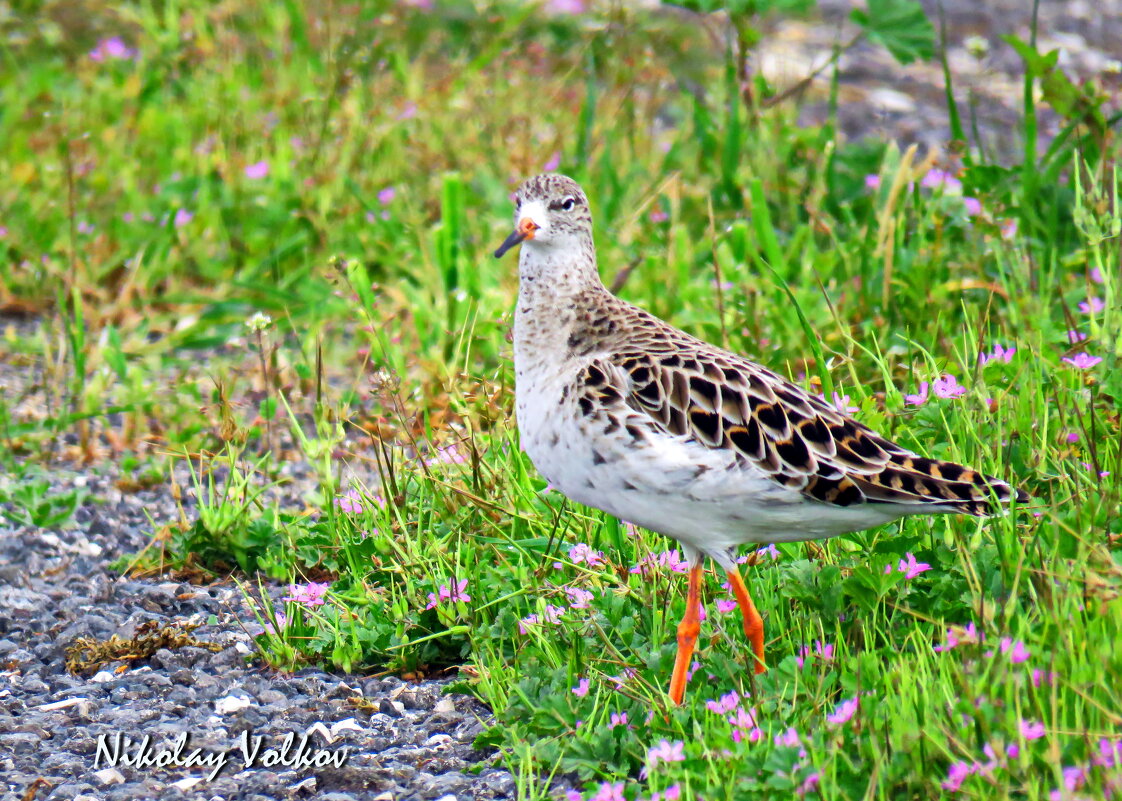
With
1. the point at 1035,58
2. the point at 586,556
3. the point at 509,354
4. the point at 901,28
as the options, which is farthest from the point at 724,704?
the point at 901,28

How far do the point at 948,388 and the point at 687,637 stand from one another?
132 centimetres

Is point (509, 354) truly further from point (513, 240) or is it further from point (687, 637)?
point (687, 637)

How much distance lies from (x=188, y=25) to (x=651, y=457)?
6.95m

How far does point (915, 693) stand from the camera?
337 cm

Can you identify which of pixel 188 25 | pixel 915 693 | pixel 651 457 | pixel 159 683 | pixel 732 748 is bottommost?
pixel 159 683

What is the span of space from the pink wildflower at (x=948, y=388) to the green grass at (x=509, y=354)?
9 centimetres

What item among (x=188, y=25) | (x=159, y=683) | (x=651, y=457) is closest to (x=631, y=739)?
(x=651, y=457)

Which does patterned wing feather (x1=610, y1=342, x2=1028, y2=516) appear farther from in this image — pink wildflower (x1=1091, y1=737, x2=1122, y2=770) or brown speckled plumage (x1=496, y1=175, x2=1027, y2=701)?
pink wildflower (x1=1091, y1=737, x2=1122, y2=770)

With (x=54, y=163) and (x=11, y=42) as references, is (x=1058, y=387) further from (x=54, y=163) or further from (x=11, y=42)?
(x=11, y=42)

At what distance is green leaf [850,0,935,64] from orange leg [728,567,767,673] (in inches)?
167

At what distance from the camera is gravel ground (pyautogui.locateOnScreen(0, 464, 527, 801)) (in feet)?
12.5

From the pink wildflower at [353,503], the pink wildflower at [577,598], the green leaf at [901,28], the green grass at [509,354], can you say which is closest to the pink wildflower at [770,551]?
the green grass at [509,354]

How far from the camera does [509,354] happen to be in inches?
203
